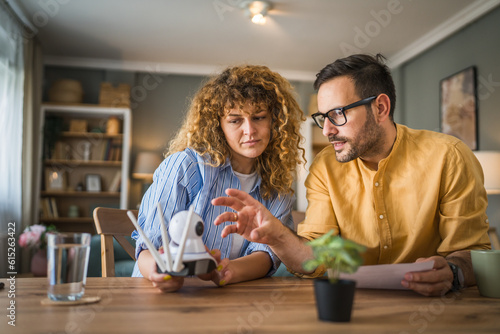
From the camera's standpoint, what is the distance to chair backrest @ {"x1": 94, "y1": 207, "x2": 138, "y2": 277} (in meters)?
1.46

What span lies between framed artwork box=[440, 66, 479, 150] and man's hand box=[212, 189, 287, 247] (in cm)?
372

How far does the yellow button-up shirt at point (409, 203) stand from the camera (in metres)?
1.38

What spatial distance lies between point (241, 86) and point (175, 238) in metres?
0.74

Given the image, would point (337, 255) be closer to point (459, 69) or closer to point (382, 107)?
point (382, 107)

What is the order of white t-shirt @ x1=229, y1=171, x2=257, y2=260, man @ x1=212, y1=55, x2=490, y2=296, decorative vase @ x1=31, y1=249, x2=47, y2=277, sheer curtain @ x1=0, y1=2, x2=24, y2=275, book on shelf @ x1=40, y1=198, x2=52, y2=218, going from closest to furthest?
man @ x1=212, y1=55, x2=490, y2=296, white t-shirt @ x1=229, y1=171, x2=257, y2=260, decorative vase @ x1=31, y1=249, x2=47, y2=277, sheer curtain @ x1=0, y1=2, x2=24, y2=275, book on shelf @ x1=40, y1=198, x2=52, y2=218

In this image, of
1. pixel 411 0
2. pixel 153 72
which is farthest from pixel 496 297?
pixel 153 72

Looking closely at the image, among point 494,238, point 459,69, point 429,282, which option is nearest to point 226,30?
point 459,69

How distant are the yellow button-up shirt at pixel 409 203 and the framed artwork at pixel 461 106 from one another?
3.09m

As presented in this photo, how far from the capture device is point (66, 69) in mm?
6078

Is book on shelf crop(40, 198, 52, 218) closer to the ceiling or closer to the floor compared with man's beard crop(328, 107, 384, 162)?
closer to the floor

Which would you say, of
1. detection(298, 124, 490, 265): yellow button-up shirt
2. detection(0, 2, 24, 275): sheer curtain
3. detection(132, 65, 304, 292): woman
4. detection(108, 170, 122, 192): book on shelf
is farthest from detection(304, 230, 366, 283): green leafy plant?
detection(108, 170, 122, 192): book on shelf

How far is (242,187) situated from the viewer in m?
1.57

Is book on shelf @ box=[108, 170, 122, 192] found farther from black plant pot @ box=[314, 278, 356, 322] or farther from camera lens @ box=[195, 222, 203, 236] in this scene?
black plant pot @ box=[314, 278, 356, 322]

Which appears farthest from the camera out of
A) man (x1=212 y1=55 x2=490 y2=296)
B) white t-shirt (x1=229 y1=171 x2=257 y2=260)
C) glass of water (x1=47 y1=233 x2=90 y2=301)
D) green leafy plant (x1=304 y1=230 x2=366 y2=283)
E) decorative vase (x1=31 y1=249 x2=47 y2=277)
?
decorative vase (x1=31 y1=249 x2=47 y2=277)
